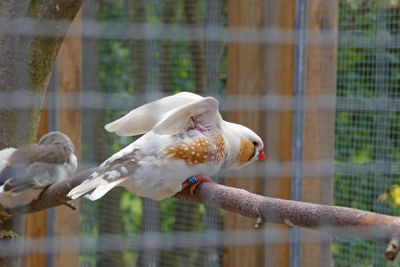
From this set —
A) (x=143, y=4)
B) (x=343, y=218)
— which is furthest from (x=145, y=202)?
(x=343, y=218)

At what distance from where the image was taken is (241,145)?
1434mm

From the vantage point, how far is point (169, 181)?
121cm

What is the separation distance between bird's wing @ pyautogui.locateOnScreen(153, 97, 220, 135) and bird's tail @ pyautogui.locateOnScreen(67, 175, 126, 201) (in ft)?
0.45

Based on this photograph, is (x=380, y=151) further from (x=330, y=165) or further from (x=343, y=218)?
(x=343, y=218)

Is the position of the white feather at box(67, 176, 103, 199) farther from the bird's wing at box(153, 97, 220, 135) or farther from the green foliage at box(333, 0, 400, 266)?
the green foliage at box(333, 0, 400, 266)

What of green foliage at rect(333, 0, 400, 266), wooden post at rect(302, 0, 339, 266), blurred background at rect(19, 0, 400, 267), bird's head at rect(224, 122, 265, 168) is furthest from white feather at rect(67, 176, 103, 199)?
Result: green foliage at rect(333, 0, 400, 266)

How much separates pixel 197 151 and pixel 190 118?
88 millimetres

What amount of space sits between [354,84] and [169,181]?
3.84 ft

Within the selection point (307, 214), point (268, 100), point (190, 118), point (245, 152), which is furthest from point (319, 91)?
point (307, 214)

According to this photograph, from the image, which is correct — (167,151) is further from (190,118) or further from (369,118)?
(369,118)

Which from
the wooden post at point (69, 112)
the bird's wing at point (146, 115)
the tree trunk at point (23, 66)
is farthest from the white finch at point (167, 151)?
the wooden post at point (69, 112)

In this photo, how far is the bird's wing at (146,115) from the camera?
1.33m

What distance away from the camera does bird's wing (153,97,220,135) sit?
117 centimetres

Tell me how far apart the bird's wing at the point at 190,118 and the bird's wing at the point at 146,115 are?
0.19 feet
